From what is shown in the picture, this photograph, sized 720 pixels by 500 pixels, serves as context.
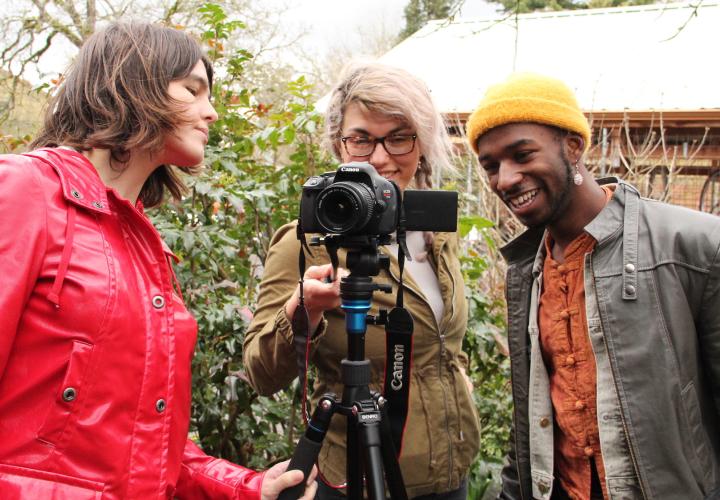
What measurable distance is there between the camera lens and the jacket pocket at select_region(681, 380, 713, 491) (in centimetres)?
88

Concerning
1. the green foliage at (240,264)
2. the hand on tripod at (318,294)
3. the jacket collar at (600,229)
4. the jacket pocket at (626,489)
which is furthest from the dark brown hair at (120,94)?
the jacket pocket at (626,489)

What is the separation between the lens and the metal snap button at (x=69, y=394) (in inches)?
44.0

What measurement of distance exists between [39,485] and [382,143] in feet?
4.09

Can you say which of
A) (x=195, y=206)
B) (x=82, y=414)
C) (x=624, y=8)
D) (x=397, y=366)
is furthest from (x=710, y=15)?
(x=82, y=414)

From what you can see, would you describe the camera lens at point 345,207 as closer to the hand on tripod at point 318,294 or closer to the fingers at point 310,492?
the hand on tripod at point 318,294

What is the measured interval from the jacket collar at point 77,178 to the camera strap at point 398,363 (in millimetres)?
719

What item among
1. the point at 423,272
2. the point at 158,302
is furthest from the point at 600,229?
the point at 158,302

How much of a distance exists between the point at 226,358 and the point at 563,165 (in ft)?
5.00

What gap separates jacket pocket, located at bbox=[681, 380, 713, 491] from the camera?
4.93 ft

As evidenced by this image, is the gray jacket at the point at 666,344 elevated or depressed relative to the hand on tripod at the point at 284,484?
elevated

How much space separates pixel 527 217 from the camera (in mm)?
1738

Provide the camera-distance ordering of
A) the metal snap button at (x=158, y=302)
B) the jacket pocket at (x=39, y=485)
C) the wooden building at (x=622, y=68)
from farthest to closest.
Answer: the wooden building at (x=622, y=68), the metal snap button at (x=158, y=302), the jacket pocket at (x=39, y=485)

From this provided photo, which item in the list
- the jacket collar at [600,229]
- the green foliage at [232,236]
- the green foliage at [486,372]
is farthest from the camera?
the green foliage at [486,372]

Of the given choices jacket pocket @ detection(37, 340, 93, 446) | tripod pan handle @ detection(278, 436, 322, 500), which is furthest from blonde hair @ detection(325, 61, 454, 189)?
jacket pocket @ detection(37, 340, 93, 446)
